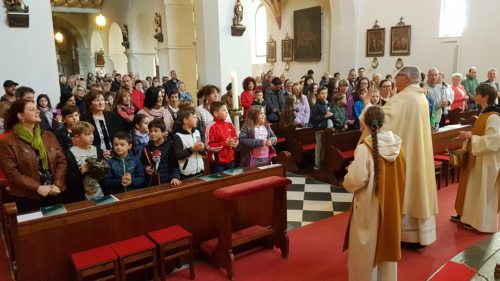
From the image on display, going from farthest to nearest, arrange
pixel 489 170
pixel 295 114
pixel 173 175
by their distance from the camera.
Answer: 1. pixel 295 114
2. pixel 489 170
3. pixel 173 175

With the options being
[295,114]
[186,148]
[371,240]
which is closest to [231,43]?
[295,114]

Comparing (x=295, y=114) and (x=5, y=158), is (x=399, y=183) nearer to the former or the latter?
(x=5, y=158)

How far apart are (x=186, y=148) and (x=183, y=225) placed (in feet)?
2.52

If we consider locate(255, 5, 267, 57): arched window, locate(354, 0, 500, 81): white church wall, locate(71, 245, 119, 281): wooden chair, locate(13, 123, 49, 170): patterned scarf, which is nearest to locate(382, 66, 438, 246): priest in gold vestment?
locate(71, 245, 119, 281): wooden chair

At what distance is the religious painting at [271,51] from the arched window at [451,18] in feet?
24.5

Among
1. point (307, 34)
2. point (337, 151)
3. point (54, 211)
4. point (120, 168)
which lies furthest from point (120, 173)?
point (307, 34)

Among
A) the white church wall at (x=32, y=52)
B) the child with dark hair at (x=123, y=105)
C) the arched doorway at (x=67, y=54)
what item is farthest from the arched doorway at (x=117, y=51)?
the child with dark hair at (x=123, y=105)

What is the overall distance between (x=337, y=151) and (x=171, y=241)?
3.61 meters

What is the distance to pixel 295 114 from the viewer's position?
7.32 meters

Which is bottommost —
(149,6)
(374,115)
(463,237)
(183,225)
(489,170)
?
(463,237)

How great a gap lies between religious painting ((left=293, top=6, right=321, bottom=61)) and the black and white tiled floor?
9.58 m

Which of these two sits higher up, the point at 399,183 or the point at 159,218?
the point at 399,183

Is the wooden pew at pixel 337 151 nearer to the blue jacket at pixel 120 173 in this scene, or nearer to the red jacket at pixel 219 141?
the red jacket at pixel 219 141

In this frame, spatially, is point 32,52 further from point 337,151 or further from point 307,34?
point 307,34
